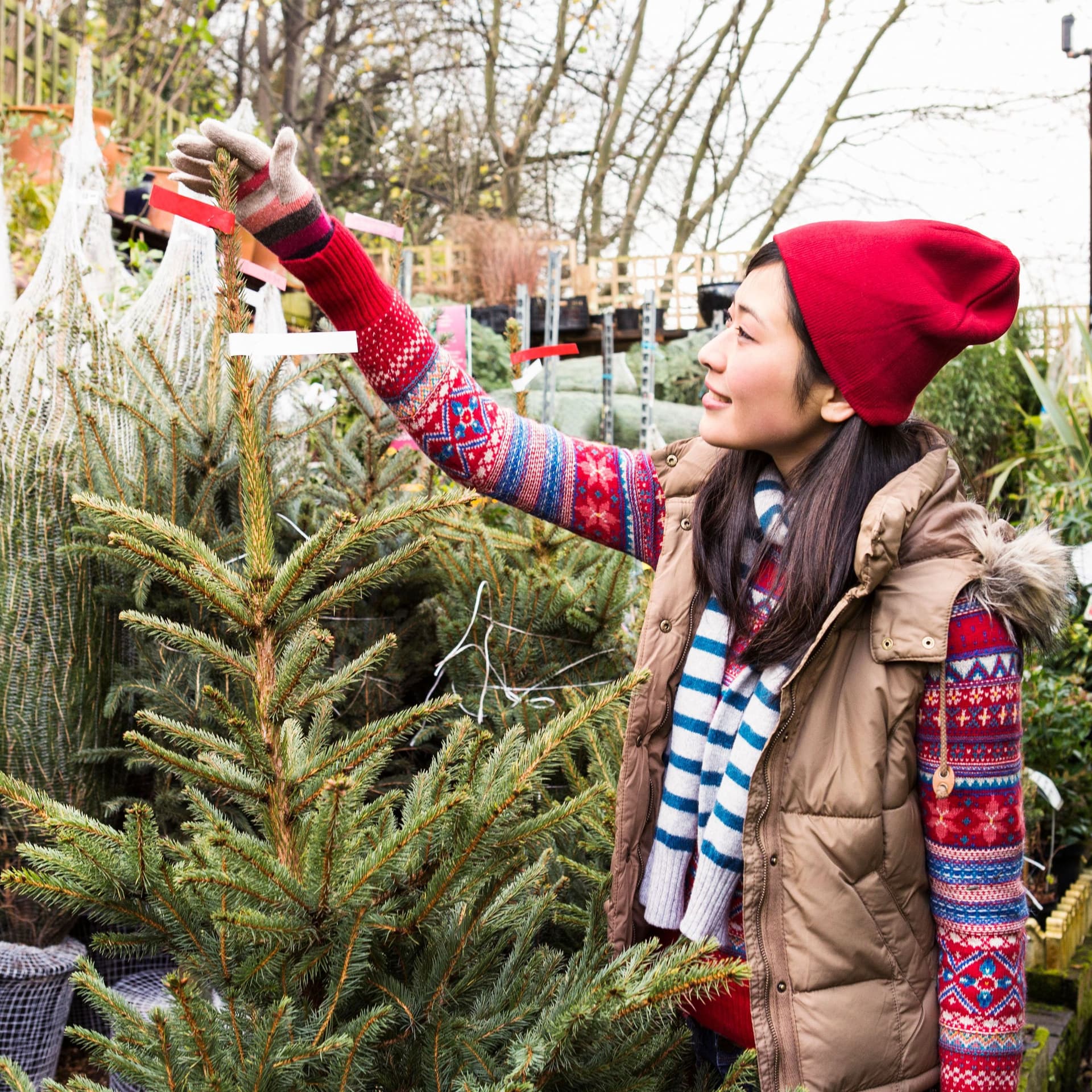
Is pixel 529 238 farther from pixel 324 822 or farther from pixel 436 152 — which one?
pixel 324 822

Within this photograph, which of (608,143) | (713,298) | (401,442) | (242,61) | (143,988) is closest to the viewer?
(143,988)

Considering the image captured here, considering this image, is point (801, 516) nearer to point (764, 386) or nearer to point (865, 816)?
point (764, 386)

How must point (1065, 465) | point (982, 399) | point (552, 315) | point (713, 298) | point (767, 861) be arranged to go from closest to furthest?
point (767, 861), point (552, 315), point (1065, 465), point (982, 399), point (713, 298)

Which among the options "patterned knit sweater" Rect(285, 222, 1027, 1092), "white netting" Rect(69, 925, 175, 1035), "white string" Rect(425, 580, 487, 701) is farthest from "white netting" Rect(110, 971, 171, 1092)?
"patterned knit sweater" Rect(285, 222, 1027, 1092)

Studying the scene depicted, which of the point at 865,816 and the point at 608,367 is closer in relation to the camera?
the point at 865,816

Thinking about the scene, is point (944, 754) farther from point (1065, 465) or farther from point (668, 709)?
point (1065, 465)

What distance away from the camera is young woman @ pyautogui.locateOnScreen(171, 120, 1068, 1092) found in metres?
1.26

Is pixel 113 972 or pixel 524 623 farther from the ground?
pixel 524 623

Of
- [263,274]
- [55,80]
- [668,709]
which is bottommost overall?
[668,709]

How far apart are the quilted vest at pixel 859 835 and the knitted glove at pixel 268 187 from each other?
81 cm

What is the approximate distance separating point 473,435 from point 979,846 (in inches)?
33.9

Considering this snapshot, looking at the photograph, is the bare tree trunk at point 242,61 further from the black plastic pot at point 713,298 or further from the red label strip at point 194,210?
the red label strip at point 194,210

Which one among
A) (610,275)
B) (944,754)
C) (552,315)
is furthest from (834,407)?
(610,275)

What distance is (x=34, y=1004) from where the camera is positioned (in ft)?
7.59
